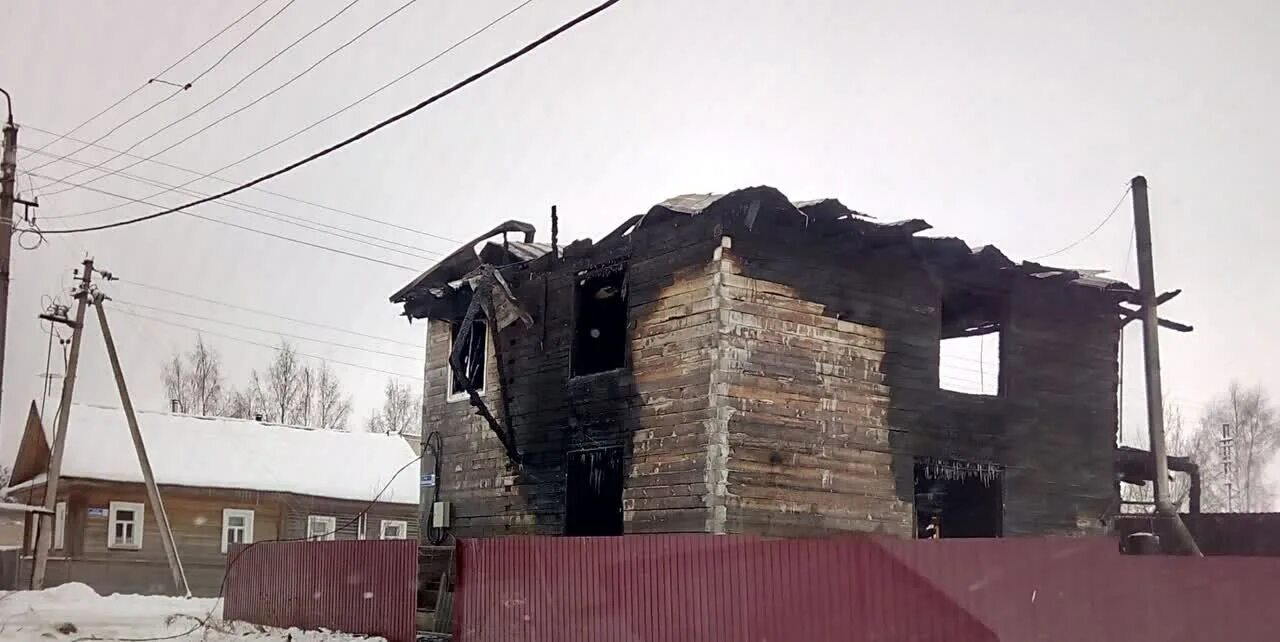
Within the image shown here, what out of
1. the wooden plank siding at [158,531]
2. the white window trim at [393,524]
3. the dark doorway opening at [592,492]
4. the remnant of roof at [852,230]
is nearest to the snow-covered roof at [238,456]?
the wooden plank siding at [158,531]

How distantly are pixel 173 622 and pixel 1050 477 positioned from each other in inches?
600

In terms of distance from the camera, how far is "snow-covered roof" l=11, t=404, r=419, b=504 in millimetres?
30672

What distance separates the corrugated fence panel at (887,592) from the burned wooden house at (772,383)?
2.06 metres

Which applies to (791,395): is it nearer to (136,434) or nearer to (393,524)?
(136,434)

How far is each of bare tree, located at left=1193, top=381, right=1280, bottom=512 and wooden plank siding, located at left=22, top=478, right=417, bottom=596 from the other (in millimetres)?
24041

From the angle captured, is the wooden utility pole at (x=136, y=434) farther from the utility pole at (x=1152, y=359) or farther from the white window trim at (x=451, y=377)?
the utility pole at (x=1152, y=359)

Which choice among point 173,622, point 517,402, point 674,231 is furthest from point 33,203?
point 674,231

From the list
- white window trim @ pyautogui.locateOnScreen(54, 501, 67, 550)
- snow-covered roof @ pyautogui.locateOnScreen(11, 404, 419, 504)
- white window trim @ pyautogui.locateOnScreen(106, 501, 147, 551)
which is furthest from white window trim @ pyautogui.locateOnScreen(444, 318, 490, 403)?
white window trim @ pyautogui.locateOnScreen(54, 501, 67, 550)

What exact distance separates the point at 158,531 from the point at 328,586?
1556 cm

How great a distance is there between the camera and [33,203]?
18844 mm

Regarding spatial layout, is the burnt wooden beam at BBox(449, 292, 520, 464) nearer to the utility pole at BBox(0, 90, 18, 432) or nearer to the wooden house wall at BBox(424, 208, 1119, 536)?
the wooden house wall at BBox(424, 208, 1119, 536)

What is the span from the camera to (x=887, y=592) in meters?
9.89

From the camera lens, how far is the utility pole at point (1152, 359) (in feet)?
50.6

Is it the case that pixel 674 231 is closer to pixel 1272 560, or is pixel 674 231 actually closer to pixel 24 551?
pixel 1272 560
